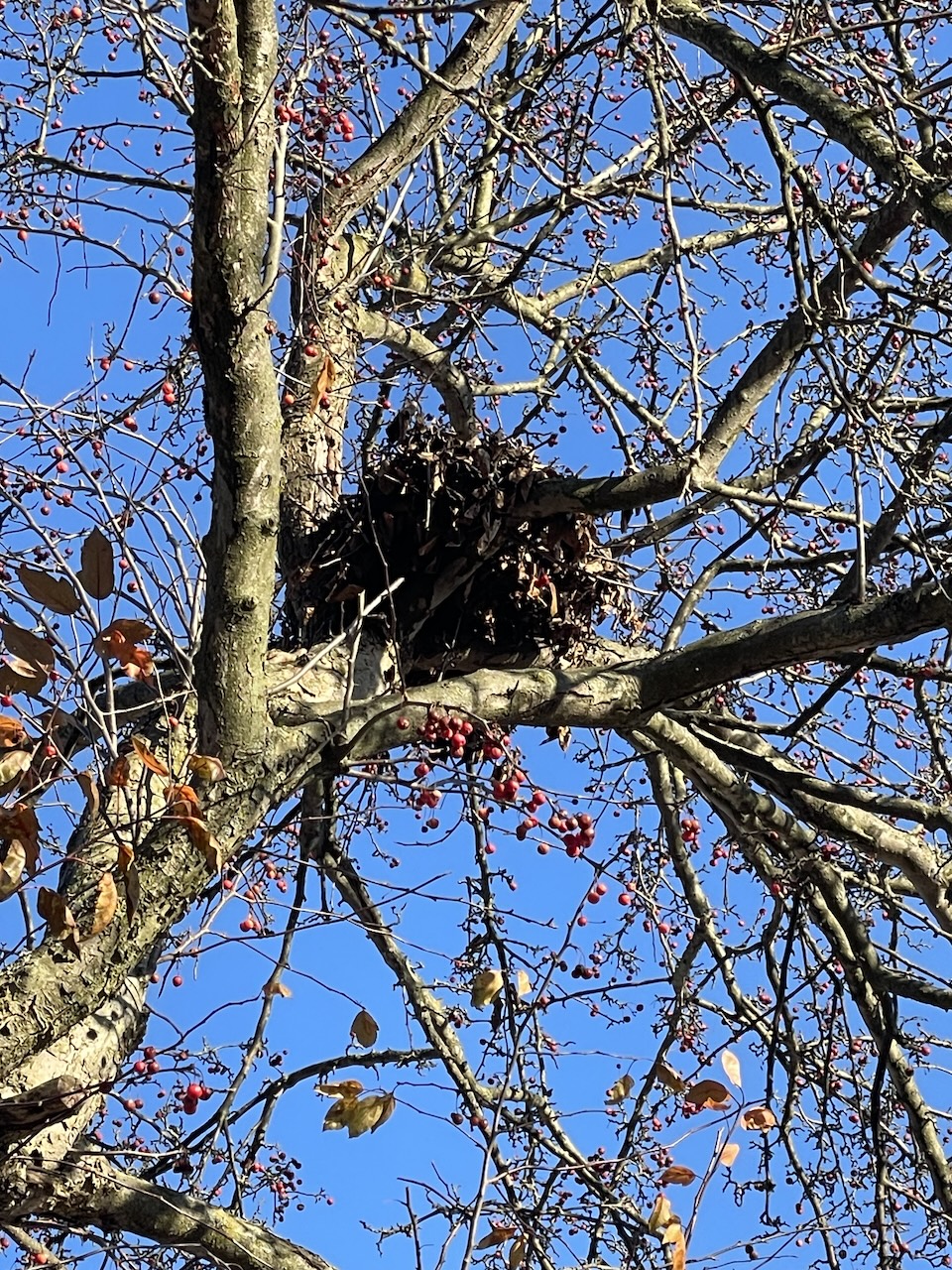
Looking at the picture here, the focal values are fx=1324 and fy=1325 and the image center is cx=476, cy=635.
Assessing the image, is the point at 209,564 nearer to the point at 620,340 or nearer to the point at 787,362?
the point at 787,362

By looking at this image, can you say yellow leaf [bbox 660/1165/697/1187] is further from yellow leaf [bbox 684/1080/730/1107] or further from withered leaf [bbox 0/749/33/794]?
withered leaf [bbox 0/749/33/794]

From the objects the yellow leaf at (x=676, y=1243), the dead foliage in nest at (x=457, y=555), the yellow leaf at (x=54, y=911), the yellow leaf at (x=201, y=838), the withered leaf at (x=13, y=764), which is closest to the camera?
the withered leaf at (x=13, y=764)

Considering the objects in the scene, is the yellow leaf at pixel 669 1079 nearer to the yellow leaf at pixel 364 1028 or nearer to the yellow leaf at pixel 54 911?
the yellow leaf at pixel 364 1028

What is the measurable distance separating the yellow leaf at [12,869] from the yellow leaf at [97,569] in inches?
18.7

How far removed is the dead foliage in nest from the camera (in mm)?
3947

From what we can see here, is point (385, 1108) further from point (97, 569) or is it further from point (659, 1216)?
point (97, 569)

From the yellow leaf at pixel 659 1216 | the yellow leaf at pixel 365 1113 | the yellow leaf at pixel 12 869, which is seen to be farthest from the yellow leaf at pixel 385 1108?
the yellow leaf at pixel 12 869

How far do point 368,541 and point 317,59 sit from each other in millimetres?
2017

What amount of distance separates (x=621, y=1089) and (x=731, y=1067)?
344mm

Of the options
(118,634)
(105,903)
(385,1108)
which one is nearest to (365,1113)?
(385,1108)

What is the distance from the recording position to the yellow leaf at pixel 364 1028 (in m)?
3.30

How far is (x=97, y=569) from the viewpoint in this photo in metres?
2.43

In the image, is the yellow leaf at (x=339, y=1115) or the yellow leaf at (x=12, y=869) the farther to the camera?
the yellow leaf at (x=339, y=1115)

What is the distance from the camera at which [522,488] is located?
3.92 meters
